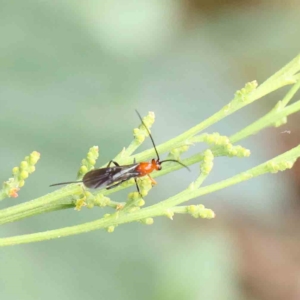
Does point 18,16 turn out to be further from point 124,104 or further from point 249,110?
point 249,110

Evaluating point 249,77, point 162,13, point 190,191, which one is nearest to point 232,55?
point 249,77

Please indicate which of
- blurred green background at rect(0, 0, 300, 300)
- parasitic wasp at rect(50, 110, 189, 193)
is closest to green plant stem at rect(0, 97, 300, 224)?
parasitic wasp at rect(50, 110, 189, 193)

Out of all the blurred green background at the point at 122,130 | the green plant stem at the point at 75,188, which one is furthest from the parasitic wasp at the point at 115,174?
the blurred green background at the point at 122,130

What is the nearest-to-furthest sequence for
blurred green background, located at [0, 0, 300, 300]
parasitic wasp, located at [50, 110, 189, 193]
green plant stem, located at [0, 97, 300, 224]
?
1. green plant stem, located at [0, 97, 300, 224]
2. parasitic wasp, located at [50, 110, 189, 193]
3. blurred green background, located at [0, 0, 300, 300]

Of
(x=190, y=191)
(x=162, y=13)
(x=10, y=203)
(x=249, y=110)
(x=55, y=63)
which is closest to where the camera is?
(x=190, y=191)

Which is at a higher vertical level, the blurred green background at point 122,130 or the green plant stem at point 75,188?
the blurred green background at point 122,130

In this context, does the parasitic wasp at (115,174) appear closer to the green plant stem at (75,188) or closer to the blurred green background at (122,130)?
the green plant stem at (75,188)

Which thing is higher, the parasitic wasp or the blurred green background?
the blurred green background

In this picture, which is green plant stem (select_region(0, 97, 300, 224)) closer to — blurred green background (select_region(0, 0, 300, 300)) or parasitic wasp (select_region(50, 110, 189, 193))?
parasitic wasp (select_region(50, 110, 189, 193))
